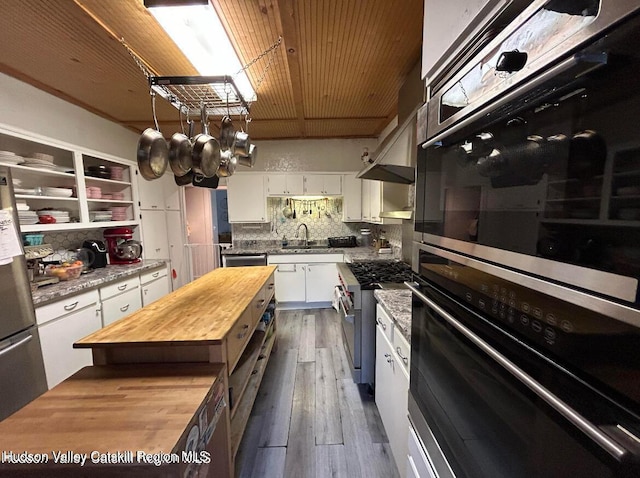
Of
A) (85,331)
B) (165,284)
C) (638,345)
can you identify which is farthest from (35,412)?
(165,284)

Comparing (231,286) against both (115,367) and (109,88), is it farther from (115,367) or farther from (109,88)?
(109,88)

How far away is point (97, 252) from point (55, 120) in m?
1.37

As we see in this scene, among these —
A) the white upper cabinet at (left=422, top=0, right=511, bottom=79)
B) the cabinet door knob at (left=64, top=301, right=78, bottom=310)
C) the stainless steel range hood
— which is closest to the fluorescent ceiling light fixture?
the white upper cabinet at (left=422, top=0, right=511, bottom=79)

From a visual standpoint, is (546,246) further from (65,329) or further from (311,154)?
(311,154)

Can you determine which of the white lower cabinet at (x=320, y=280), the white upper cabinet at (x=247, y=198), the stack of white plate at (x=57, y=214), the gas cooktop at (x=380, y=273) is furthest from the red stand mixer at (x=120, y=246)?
the gas cooktop at (x=380, y=273)

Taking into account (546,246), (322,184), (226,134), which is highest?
(226,134)

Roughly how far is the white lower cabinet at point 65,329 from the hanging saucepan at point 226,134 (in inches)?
69.7

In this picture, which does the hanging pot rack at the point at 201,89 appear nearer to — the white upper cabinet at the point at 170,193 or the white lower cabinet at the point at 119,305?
the white lower cabinet at the point at 119,305

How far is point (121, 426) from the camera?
0.82m

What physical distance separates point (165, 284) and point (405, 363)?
3311 millimetres

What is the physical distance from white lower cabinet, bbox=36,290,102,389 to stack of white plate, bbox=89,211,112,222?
3.23 feet

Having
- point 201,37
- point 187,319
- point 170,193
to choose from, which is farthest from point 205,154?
point 170,193

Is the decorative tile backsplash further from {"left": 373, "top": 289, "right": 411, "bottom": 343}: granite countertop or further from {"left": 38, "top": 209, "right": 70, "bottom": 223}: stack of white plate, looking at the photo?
{"left": 373, "top": 289, "right": 411, "bottom": 343}: granite countertop

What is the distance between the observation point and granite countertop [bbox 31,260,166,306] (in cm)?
196
